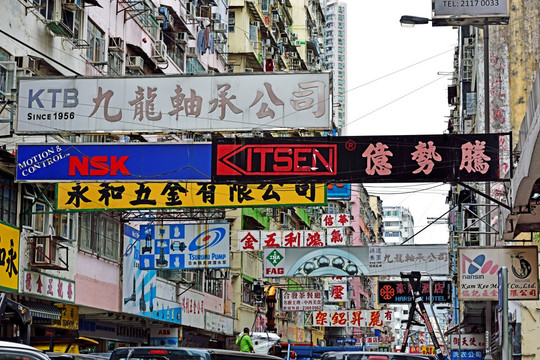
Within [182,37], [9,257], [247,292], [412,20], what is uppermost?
[182,37]

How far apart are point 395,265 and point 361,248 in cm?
120

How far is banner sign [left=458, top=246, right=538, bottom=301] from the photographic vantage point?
17469 millimetres

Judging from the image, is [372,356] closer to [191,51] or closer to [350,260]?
[350,260]

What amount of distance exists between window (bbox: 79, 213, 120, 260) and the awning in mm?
2268

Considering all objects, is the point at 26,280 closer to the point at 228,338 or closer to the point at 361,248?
the point at 361,248

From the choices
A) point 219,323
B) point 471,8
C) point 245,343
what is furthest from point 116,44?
point 219,323

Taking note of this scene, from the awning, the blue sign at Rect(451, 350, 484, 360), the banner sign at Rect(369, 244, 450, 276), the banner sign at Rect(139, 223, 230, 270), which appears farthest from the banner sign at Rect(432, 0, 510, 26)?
the blue sign at Rect(451, 350, 484, 360)

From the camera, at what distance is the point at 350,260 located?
30.7 metres

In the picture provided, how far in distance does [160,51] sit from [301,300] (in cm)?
1268

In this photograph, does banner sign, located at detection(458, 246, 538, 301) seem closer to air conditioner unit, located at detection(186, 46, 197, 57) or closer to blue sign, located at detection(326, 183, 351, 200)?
air conditioner unit, located at detection(186, 46, 197, 57)

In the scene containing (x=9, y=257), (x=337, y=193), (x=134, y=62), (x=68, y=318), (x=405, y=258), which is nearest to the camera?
(x=9, y=257)

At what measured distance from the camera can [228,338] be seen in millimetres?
40375

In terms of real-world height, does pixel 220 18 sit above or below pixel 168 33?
above

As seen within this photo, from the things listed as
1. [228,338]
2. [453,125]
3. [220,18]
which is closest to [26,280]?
[220,18]
